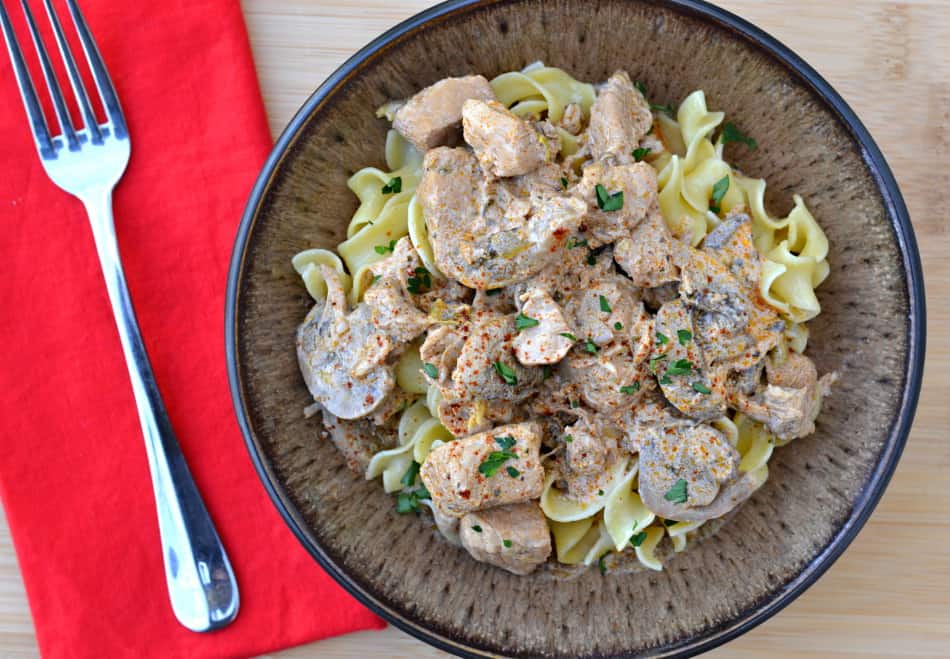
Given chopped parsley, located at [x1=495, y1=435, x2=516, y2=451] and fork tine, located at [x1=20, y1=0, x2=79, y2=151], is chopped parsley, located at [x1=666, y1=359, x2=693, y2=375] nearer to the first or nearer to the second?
chopped parsley, located at [x1=495, y1=435, x2=516, y2=451]

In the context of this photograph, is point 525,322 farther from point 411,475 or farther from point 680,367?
point 411,475

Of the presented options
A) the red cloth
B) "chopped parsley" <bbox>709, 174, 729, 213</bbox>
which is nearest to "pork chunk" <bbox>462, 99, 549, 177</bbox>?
"chopped parsley" <bbox>709, 174, 729, 213</bbox>

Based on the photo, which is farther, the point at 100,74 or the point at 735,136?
the point at 100,74

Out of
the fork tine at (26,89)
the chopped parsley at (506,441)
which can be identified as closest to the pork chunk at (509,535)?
the chopped parsley at (506,441)

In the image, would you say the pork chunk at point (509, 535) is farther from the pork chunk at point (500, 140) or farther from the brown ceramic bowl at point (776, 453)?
the pork chunk at point (500, 140)

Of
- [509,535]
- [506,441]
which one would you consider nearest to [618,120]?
[506,441]

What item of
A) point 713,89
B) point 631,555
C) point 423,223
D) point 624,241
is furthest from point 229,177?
point 631,555

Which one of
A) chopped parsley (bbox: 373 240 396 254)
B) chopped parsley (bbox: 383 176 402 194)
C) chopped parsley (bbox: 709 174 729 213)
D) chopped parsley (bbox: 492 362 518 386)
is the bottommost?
chopped parsley (bbox: 492 362 518 386)
